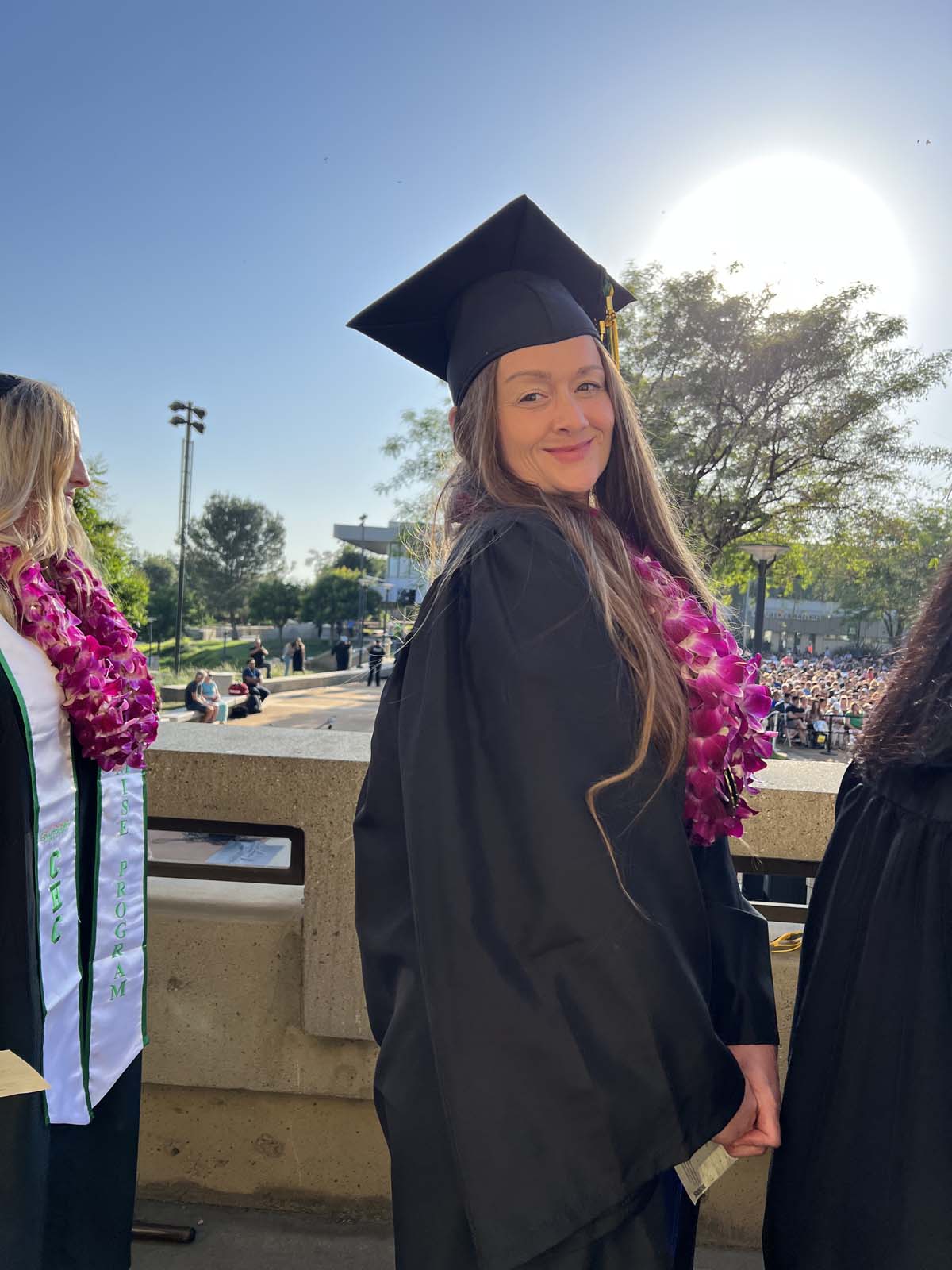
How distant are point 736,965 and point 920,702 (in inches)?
18.5

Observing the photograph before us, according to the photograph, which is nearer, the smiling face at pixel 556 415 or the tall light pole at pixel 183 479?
the smiling face at pixel 556 415

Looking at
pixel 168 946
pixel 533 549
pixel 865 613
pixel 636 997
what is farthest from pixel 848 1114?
pixel 865 613

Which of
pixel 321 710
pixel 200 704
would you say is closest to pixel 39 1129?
pixel 200 704

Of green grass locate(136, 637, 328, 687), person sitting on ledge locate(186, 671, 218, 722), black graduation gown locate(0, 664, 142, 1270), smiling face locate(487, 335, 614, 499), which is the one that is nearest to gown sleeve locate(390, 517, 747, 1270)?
smiling face locate(487, 335, 614, 499)

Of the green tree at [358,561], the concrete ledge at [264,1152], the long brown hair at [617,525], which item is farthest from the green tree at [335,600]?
the long brown hair at [617,525]

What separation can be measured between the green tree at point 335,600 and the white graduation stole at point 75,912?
65717mm

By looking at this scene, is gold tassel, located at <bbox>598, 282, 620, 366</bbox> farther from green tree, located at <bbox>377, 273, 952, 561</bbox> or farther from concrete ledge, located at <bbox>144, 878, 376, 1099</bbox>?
green tree, located at <bbox>377, 273, 952, 561</bbox>

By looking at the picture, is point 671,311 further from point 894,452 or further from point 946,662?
point 946,662

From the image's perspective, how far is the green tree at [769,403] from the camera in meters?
19.0

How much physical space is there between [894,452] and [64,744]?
2081 centimetres

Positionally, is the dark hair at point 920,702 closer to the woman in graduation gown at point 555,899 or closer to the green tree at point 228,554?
the woman in graduation gown at point 555,899

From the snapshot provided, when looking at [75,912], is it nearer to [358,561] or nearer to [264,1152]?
[264,1152]

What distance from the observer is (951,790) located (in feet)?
3.75

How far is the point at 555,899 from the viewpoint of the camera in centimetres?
104
